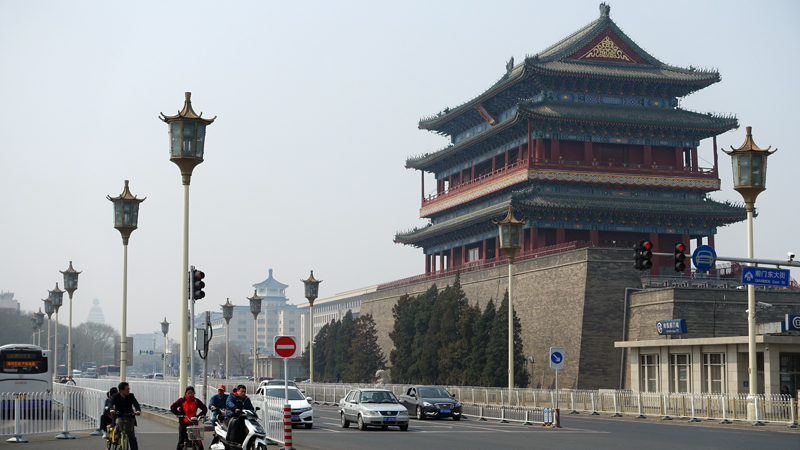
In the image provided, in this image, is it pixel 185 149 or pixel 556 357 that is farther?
pixel 556 357

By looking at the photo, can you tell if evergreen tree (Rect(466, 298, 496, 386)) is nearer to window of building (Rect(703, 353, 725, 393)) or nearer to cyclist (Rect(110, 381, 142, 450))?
window of building (Rect(703, 353, 725, 393))

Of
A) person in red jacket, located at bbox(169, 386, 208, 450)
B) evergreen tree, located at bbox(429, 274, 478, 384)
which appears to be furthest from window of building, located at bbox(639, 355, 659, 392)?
person in red jacket, located at bbox(169, 386, 208, 450)

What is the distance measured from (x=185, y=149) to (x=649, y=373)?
2751 centimetres

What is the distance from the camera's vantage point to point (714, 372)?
3997 cm

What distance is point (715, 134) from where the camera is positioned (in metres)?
65.6

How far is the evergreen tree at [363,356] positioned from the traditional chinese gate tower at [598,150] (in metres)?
12.6

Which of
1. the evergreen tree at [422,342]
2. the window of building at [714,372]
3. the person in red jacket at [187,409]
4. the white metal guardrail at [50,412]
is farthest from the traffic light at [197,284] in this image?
the evergreen tree at [422,342]

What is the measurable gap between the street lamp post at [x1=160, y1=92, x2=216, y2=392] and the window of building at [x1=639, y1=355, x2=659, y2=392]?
25959mm

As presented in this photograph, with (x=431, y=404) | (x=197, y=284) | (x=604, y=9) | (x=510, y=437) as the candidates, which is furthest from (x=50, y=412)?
→ (x=604, y=9)

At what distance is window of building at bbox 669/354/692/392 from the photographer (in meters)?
41.4

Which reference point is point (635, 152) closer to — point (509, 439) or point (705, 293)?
point (705, 293)

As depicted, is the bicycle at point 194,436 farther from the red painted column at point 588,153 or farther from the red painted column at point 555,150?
the red painted column at point 588,153

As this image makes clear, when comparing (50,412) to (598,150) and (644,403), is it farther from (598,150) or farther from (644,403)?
(598,150)

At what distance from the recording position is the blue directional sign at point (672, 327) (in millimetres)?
43562
